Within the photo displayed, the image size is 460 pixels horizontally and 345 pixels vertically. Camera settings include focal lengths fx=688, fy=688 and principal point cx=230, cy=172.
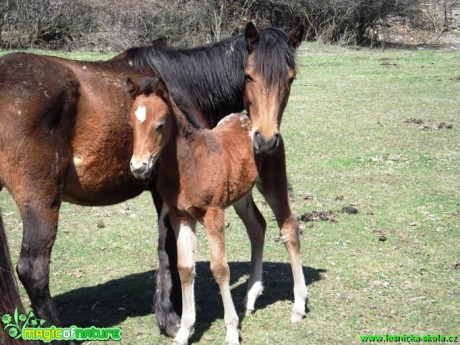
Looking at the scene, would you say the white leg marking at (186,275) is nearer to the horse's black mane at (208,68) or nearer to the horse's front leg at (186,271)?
the horse's front leg at (186,271)

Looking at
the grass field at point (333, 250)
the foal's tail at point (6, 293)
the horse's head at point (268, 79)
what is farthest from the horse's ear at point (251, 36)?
the foal's tail at point (6, 293)

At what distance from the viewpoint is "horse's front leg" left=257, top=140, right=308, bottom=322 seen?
521 centimetres

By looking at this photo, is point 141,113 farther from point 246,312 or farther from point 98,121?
point 246,312

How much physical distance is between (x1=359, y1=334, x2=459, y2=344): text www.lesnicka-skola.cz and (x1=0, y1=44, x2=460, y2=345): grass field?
0.08 m

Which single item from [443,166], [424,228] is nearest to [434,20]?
[443,166]

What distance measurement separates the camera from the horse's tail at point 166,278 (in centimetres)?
498

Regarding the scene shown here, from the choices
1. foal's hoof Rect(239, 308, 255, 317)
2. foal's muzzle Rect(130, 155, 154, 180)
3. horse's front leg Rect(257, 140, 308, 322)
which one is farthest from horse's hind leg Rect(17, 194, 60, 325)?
horse's front leg Rect(257, 140, 308, 322)

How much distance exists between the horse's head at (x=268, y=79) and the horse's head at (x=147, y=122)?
30.1 inches

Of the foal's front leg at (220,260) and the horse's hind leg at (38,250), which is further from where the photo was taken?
the foal's front leg at (220,260)

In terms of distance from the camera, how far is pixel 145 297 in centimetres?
573

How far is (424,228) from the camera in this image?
700 cm

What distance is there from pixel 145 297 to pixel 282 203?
1.43 metres

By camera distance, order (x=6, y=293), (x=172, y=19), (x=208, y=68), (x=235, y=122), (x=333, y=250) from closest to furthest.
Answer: (x=6, y=293) → (x=235, y=122) → (x=208, y=68) → (x=333, y=250) → (x=172, y=19)

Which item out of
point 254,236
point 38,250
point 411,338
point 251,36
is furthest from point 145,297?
point 251,36
